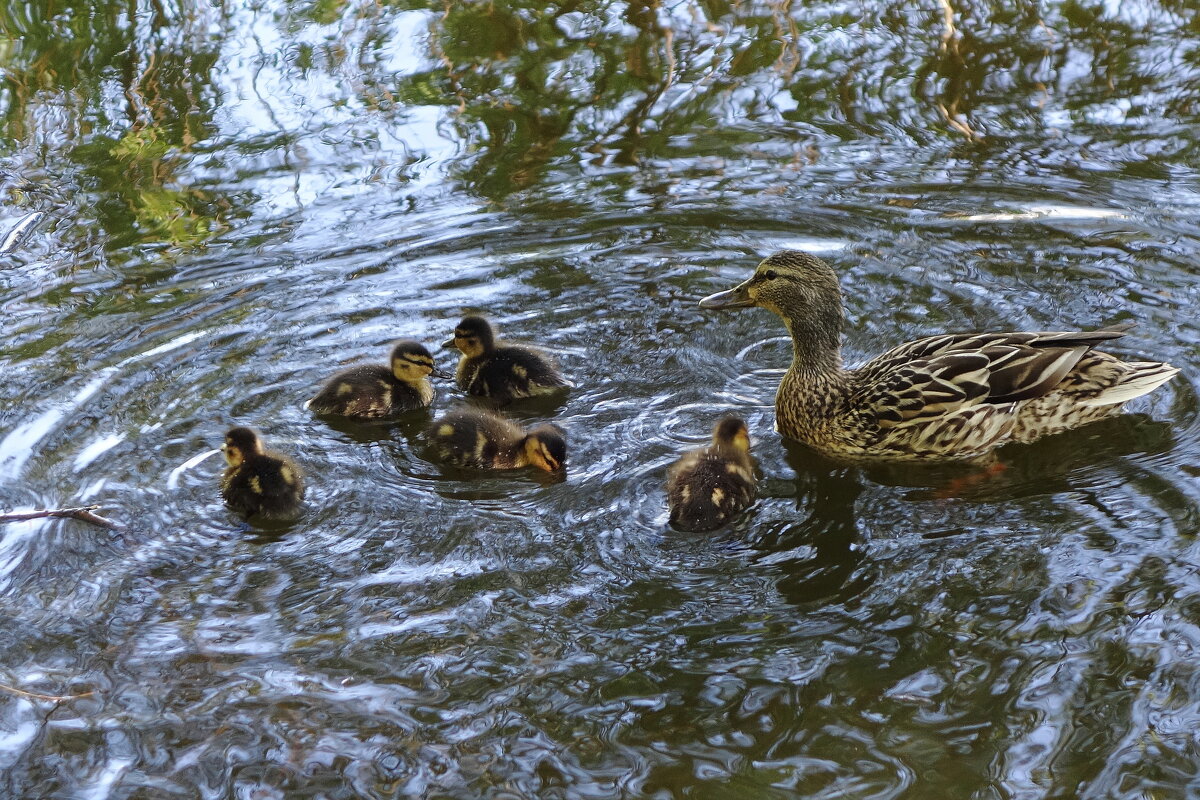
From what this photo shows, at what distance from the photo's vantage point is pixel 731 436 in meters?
4.51

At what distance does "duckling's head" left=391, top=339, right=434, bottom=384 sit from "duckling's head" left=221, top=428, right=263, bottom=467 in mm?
838

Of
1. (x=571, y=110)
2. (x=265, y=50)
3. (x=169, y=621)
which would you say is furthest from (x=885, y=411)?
(x=265, y=50)

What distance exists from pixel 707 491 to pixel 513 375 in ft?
4.37

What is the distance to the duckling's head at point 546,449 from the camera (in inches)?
179

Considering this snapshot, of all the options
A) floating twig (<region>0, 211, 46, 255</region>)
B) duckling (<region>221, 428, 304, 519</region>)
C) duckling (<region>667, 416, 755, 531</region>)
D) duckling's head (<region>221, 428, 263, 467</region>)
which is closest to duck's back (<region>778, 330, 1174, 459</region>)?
duckling (<region>667, 416, 755, 531</region>)

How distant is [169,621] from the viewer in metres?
3.86

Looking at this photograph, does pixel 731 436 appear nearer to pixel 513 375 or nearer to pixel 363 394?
pixel 513 375

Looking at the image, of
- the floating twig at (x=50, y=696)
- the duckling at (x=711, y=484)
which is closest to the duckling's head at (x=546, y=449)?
the duckling at (x=711, y=484)

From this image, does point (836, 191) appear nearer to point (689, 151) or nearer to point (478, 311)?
point (689, 151)

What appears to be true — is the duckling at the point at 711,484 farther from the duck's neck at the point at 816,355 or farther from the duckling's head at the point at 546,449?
the duck's neck at the point at 816,355

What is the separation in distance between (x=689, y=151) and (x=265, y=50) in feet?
11.0

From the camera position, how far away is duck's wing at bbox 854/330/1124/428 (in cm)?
467

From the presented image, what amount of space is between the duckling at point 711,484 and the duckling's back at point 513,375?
3.06 ft

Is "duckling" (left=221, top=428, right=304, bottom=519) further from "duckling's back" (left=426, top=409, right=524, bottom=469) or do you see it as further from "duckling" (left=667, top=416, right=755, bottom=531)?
"duckling" (left=667, top=416, right=755, bottom=531)
